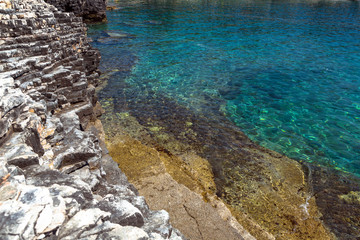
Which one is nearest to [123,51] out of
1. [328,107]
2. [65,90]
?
[65,90]

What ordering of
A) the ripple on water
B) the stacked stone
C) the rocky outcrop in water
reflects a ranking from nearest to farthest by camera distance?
the stacked stone < the ripple on water < the rocky outcrop in water

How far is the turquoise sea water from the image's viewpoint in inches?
543

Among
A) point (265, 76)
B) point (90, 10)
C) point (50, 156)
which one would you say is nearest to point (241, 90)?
point (265, 76)

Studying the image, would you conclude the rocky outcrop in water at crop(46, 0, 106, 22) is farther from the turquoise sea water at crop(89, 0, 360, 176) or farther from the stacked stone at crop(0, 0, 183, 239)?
the stacked stone at crop(0, 0, 183, 239)

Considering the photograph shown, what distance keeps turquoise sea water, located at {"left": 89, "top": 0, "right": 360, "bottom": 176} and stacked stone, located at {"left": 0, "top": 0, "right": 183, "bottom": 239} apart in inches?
276

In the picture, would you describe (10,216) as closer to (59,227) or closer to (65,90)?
(59,227)

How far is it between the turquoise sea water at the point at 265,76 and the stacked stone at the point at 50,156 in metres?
7.02

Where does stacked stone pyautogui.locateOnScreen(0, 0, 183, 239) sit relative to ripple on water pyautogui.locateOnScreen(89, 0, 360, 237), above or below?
above

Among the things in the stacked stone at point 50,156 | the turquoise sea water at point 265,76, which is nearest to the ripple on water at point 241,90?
the turquoise sea water at point 265,76

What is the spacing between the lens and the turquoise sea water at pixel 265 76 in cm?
1379

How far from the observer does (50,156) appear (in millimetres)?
6941

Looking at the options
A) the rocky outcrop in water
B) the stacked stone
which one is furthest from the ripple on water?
the rocky outcrop in water

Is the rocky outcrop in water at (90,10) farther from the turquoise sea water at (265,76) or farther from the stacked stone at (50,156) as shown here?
the stacked stone at (50,156)

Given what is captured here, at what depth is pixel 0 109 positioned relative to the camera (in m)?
5.91
